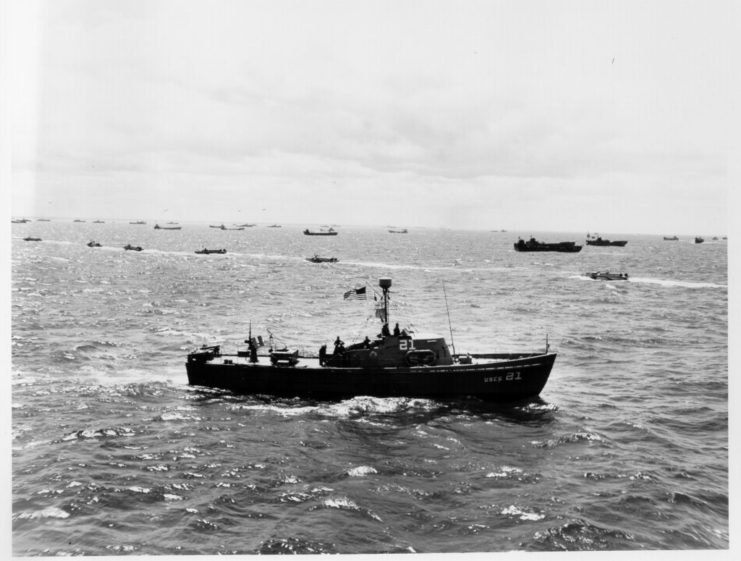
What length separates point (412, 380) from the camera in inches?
1053

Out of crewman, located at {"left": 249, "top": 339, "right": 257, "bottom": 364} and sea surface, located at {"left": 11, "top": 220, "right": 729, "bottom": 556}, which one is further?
crewman, located at {"left": 249, "top": 339, "right": 257, "bottom": 364}

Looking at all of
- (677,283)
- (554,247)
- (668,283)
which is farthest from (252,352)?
(554,247)

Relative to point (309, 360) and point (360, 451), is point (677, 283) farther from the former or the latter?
point (360, 451)

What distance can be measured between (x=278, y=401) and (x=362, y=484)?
34.2 ft

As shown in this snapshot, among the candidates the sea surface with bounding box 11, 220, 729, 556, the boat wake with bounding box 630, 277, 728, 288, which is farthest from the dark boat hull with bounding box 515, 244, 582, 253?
the sea surface with bounding box 11, 220, 729, 556

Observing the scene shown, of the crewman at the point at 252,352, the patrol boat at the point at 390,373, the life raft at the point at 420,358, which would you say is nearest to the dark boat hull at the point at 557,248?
the patrol boat at the point at 390,373

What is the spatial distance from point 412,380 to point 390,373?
3.80 feet

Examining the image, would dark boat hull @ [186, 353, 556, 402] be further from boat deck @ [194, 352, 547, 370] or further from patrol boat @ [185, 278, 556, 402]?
boat deck @ [194, 352, 547, 370]

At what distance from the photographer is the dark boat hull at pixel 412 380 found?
1045 inches

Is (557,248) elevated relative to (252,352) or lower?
elevated

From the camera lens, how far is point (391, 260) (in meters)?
110

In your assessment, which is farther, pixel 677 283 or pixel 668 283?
pixel 668 283

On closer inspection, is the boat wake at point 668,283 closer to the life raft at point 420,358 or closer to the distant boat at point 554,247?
the distant boat at point 554,247

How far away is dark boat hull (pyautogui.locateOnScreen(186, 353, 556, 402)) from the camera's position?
2653 centimetres
